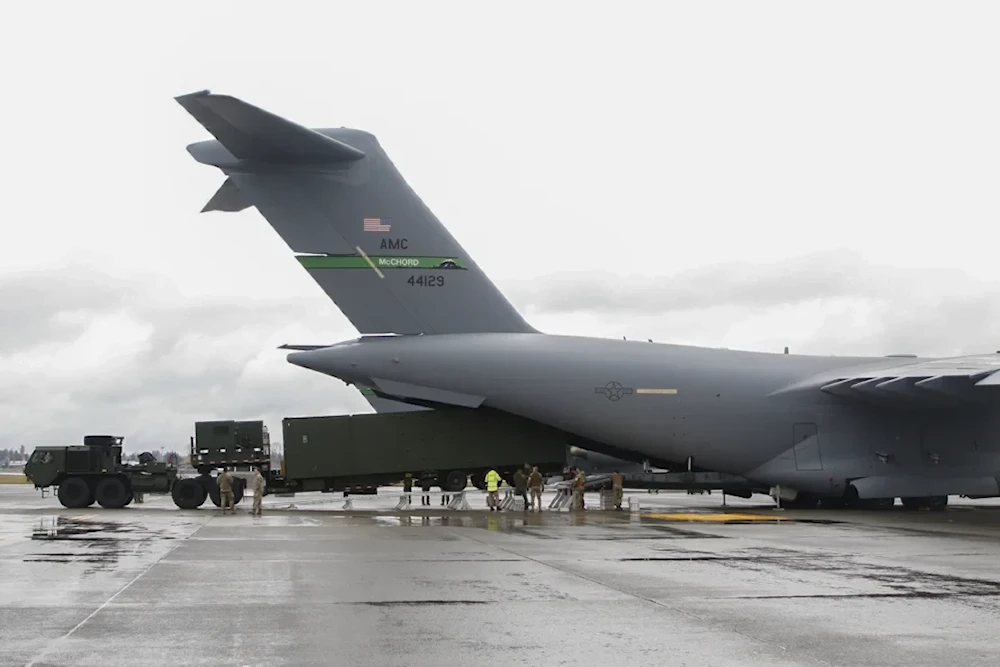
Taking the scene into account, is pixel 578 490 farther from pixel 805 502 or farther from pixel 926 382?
pixel 926 382

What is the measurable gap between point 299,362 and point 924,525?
1319 cm

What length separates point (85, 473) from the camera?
89.9 feet

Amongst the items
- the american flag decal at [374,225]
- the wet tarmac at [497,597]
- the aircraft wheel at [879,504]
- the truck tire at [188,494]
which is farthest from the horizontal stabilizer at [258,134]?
the aircraft wheel at [879,504]

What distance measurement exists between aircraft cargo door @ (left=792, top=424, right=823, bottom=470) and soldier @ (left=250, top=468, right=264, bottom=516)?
40.3ft

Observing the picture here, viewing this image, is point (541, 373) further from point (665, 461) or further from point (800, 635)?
point (800, 635)

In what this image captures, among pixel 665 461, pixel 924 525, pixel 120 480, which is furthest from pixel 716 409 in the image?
pixel 120 480

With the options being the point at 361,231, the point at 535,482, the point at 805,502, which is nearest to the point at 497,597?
the point at 361,231

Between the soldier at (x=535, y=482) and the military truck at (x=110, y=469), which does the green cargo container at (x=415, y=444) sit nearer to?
the soldier at (x=535, y=482)

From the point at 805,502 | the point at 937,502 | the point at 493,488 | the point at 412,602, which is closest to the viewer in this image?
the point at 412,602

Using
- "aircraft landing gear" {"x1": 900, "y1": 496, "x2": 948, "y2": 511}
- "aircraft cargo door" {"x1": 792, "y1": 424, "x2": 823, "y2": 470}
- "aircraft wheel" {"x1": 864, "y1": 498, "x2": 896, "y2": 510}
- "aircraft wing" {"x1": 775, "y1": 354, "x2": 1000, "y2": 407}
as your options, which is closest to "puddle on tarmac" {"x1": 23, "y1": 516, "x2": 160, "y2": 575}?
"aircraft cargo door" {"x1": 792, "y1": 424, "x2": 823, "y2": 470}

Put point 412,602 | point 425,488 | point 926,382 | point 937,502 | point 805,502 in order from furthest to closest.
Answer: point 425,488 < point 937,502 < point 805,502 < point 926,382 < point 412,602

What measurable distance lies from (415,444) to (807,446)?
915cm

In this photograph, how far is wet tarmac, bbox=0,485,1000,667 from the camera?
7219 millimetres

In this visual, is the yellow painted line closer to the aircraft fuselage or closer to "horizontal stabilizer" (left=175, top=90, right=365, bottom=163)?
the aircraft fuselage
